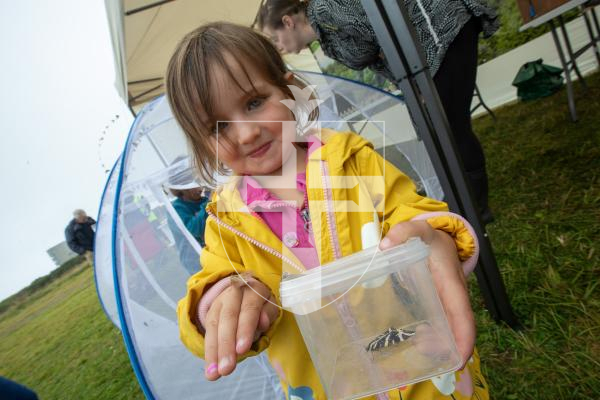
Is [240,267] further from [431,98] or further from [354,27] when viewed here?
[354,27]

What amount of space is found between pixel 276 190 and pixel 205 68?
248mm

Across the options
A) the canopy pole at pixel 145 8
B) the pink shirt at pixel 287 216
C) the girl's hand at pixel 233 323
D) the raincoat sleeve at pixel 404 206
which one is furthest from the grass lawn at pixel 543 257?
the canopy pole at pixel 145 8

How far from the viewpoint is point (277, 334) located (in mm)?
610

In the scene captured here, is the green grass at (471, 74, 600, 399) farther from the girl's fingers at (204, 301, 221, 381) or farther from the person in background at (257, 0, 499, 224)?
the girl's fingers at (204, 301, 221, 381)

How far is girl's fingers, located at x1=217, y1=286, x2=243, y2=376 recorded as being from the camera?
36 centimetres

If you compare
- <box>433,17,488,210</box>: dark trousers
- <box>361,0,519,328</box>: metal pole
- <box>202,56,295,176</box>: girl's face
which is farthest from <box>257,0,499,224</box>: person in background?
<box>202,56,295,176</box>: girl's face

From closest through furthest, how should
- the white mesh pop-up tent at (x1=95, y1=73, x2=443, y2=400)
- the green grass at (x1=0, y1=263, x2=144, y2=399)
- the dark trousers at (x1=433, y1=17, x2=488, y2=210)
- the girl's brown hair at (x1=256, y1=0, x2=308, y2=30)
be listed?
the white mesh pop-up tent at (x1=95, y1=73, x2=443, y2=400), the dark trousers at (x1=433, y1=17, x2=488, y2=210), the girl's brown hair at (x1=256, y1=0, x2=308, y2=30), the green grass at (x1=0, y1=263, x2=144, y2=399)

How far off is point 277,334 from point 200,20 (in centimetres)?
300

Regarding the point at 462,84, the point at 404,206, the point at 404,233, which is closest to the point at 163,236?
the point at 404,206

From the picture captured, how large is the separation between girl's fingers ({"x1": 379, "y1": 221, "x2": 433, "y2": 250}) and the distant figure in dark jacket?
5.67 metres

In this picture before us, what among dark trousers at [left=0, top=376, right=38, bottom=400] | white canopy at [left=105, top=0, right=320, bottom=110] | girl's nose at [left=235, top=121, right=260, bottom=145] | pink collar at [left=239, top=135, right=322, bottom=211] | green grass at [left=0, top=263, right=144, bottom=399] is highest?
white canopy at [left=105, top=0, right=320, bottom=110]

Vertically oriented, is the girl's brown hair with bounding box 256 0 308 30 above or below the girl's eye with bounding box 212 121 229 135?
above

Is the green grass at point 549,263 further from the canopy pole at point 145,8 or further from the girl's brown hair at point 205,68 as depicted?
the canopy pole at point 145,8

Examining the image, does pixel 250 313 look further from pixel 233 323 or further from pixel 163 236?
pixel 163 236
